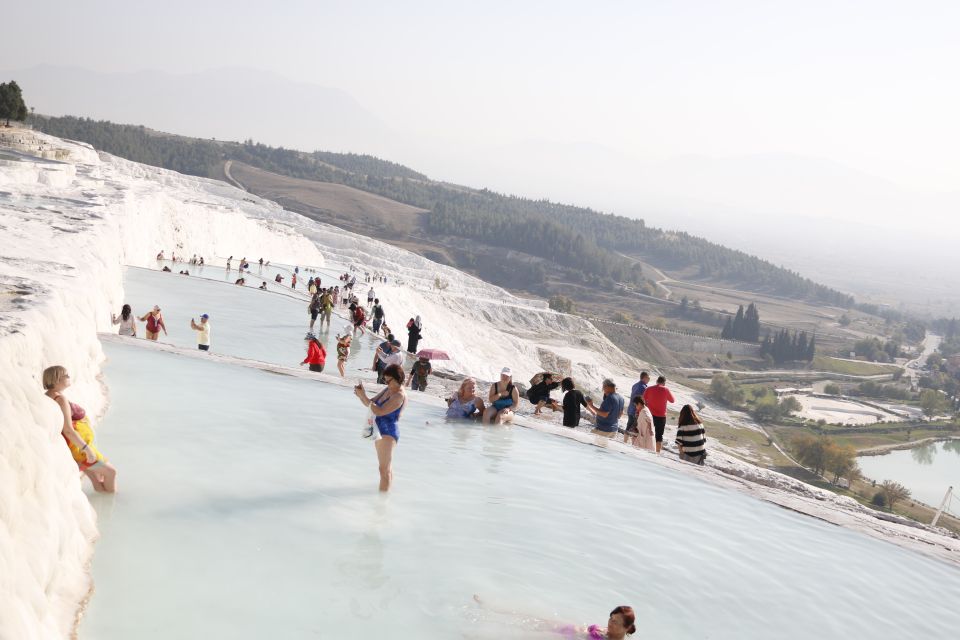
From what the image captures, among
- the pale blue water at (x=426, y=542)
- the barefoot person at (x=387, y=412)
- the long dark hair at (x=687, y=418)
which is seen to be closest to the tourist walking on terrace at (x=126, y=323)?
the pale blue water at (x=426, y=542)

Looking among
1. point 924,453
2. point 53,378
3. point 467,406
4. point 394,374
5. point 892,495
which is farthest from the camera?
point 924,453

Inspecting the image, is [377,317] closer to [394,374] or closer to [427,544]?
[394,374]

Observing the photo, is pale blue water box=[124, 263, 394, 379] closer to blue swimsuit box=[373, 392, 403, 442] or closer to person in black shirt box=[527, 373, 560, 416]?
person in black shirt box=[527, 373, 560, 416]

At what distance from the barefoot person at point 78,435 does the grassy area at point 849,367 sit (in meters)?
126

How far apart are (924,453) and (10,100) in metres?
89.9

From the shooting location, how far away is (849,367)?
5007 inches

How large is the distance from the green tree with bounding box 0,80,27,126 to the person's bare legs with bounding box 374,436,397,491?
64.7 metres

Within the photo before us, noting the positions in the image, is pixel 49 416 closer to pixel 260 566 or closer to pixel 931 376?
pixel 260 566

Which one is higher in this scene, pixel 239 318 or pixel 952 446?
pixel 239 318

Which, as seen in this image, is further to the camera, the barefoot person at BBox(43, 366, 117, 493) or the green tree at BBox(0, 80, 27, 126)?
the green tree at BBox(0, 80, 27, 126)

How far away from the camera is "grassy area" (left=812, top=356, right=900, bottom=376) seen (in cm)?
12306

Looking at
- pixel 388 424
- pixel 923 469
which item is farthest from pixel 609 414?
pixel 923 469

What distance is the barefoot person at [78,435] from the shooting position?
571 centimetres

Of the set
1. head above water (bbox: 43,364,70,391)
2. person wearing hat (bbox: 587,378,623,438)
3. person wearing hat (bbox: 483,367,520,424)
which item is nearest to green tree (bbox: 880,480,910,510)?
person wearing hat (bbox: 587,378,623,438)
